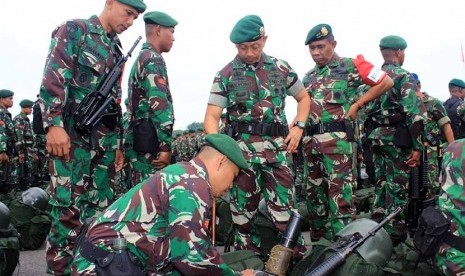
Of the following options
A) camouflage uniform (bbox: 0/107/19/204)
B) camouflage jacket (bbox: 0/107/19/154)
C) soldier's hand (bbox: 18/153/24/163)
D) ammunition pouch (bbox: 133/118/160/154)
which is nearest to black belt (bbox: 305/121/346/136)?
ammunition pouch (bbox: 133/118/160/154)

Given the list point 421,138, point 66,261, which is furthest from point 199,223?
point 421,138

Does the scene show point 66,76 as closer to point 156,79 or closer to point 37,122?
point 37,122

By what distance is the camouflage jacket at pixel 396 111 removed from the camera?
487 cm

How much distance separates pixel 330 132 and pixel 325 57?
776 mm

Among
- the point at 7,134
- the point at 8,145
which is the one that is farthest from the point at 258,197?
the point at 8,145

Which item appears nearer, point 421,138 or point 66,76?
point 66,76

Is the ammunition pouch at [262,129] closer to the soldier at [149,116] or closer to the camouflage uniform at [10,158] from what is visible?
the soldier at [149,116]

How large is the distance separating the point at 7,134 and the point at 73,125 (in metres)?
7.93

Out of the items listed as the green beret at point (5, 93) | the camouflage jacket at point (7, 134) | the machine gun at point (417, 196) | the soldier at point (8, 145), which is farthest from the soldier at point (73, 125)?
the green beret at point (5, 93)

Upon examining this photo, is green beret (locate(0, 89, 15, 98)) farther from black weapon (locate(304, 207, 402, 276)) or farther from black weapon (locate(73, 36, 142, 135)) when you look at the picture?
black weapon (locate(304, 207, 402, 276))

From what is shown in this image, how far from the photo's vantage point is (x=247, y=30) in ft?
12.3

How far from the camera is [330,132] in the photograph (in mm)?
4469

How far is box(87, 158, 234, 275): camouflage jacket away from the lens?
2031mm

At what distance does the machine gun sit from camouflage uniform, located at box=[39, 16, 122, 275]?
278cm
